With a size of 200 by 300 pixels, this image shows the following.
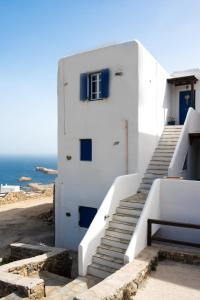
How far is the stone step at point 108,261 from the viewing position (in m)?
9.94

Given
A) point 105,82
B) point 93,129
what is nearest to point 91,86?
point 105,82

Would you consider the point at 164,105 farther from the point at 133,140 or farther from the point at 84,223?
the point at 84,223

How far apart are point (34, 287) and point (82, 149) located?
845cm

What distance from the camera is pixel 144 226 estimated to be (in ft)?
34.5

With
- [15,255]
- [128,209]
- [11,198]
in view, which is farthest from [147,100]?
[11,198]

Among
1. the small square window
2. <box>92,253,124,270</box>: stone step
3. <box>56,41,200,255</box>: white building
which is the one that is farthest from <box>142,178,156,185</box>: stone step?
the small square window

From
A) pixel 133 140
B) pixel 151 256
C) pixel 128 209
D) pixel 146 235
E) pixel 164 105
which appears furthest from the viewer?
pixel 164 105

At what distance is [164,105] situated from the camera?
1850 cm

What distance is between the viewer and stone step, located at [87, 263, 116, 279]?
989cm

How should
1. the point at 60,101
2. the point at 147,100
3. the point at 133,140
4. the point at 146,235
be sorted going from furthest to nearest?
the point at 60,101
the point at 147,100
the point at 133,140
the point at 146,235

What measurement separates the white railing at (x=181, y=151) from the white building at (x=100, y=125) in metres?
0.27

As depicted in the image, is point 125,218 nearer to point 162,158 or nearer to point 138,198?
point 138,198

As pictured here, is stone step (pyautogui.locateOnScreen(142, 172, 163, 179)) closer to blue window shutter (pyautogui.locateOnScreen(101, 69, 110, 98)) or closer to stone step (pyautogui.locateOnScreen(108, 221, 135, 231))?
stone step (pyautogui.locateOnScreen(108, 221, 135, 231))

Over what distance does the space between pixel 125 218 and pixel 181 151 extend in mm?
6013
